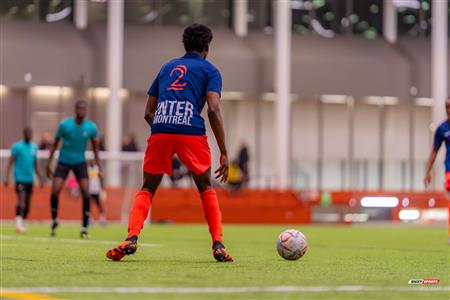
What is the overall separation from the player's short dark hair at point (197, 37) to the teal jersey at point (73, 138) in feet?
24.7

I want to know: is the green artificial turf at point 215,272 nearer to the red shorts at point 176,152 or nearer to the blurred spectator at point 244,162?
the red shorts at point 176,152

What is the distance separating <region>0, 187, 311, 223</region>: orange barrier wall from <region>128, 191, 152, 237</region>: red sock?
1913 centimetres

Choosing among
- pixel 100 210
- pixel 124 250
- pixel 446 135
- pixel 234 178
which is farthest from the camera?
pixel 234 178

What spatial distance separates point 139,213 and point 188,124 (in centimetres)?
103

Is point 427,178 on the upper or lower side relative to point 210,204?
upper

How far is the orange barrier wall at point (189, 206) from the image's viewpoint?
3045 cm

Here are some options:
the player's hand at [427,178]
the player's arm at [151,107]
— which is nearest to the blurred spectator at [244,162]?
the player's hand at [427,178]

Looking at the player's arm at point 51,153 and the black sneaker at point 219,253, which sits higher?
the player's arm at point 51,153

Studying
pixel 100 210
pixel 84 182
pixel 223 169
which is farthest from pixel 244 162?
pixel 223 169

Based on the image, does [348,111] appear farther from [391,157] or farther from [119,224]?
[119,224]

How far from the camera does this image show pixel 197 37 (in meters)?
11.3

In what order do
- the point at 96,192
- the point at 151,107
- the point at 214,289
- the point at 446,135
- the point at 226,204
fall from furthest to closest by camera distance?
the point at 226,204 < the point at 96,192 < the point at 446,135 < the point at 151,107 < the point at 214,289

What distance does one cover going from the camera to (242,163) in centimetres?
3725

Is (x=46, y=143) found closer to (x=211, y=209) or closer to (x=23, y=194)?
(x=23, y=194)
